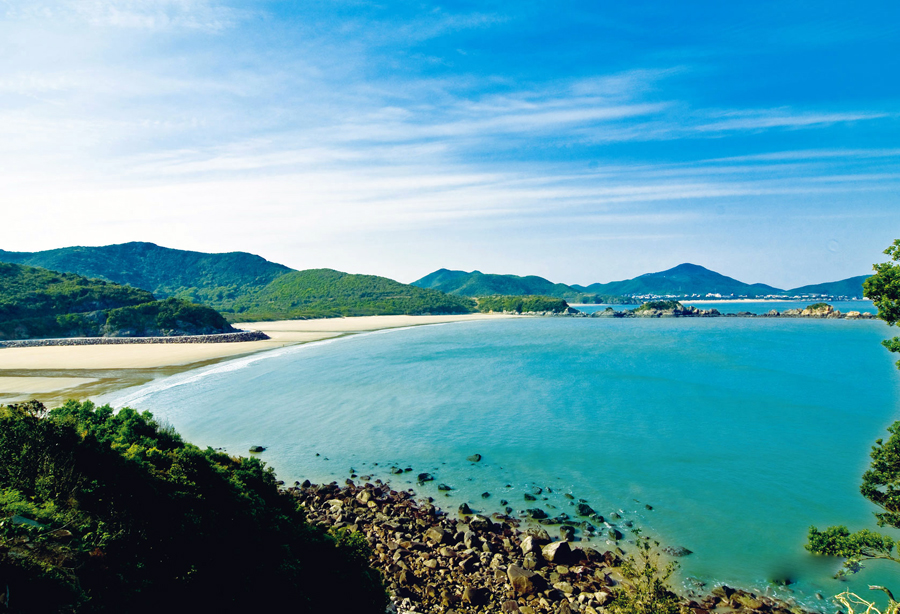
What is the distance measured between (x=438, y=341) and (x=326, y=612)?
7245 cm

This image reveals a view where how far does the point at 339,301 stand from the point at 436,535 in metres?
165

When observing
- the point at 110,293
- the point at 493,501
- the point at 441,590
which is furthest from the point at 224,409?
the point at 110,293

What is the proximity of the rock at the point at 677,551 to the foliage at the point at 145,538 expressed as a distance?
9.99 meters

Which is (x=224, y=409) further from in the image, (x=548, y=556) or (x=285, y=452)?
(x=548, y=556)

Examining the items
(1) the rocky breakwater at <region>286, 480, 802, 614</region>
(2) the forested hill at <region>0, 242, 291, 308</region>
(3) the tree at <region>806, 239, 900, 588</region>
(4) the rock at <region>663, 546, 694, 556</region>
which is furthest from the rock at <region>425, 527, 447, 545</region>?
(2) the forested hill at <region>0, 242, 291, 308</region>

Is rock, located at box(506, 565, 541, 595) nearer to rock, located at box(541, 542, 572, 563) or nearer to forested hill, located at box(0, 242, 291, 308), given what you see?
rock, located at box(541, 542, 572, 563)

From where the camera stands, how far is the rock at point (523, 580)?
11117 millimetres

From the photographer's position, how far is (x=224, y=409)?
31859 mm

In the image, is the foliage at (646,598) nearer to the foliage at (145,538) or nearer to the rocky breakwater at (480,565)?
the rocky breakwater at (480,565)

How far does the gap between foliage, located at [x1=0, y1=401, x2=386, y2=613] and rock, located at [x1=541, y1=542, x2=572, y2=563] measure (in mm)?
5769

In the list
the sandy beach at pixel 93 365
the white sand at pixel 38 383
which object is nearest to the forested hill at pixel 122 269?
the sandy beach at pixel 93 365

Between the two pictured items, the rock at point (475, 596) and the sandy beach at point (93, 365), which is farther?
the sandy beach at point (93, 365)

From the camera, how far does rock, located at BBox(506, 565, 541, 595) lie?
36.5ft

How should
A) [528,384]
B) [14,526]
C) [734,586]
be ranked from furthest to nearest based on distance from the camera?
[528,384] → [734,586] → [14,526]
